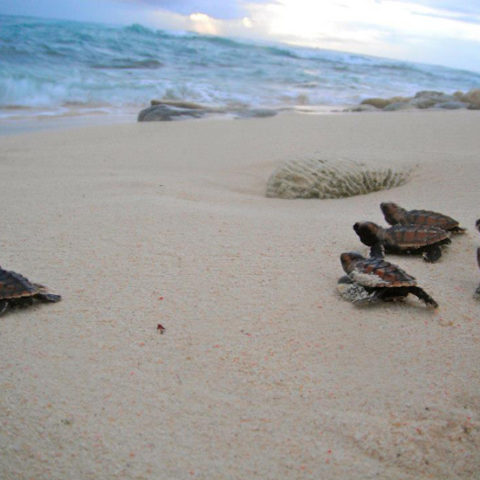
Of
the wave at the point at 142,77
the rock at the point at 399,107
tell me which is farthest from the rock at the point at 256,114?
the rock at the point at 399,107

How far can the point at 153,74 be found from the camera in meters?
15.4

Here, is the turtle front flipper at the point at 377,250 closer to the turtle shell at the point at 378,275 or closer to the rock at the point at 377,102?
the turtle shell at the point at 378,275

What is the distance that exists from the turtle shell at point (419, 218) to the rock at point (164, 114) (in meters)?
5.78

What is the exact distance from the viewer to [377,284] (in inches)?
75.3

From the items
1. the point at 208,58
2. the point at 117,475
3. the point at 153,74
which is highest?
the point at 208,58

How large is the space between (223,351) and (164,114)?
6.87 m

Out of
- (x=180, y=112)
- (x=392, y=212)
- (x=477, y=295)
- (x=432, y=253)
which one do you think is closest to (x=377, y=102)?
(x=180, y=112)

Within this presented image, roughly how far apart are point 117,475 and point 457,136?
530 centimetres

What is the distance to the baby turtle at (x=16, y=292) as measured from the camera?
73.5 inches

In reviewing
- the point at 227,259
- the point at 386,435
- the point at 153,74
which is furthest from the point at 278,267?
the point at 153,74

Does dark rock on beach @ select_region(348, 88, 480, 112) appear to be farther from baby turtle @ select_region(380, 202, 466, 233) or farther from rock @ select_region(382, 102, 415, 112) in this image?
baby turtle @ select_region(380, 202, 466, 233)

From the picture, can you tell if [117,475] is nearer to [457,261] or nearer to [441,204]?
[457,261]

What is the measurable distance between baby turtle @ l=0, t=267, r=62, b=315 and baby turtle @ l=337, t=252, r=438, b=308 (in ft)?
4.10

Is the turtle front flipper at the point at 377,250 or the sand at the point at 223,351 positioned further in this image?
the turtle front flipper at the point at 377,250
